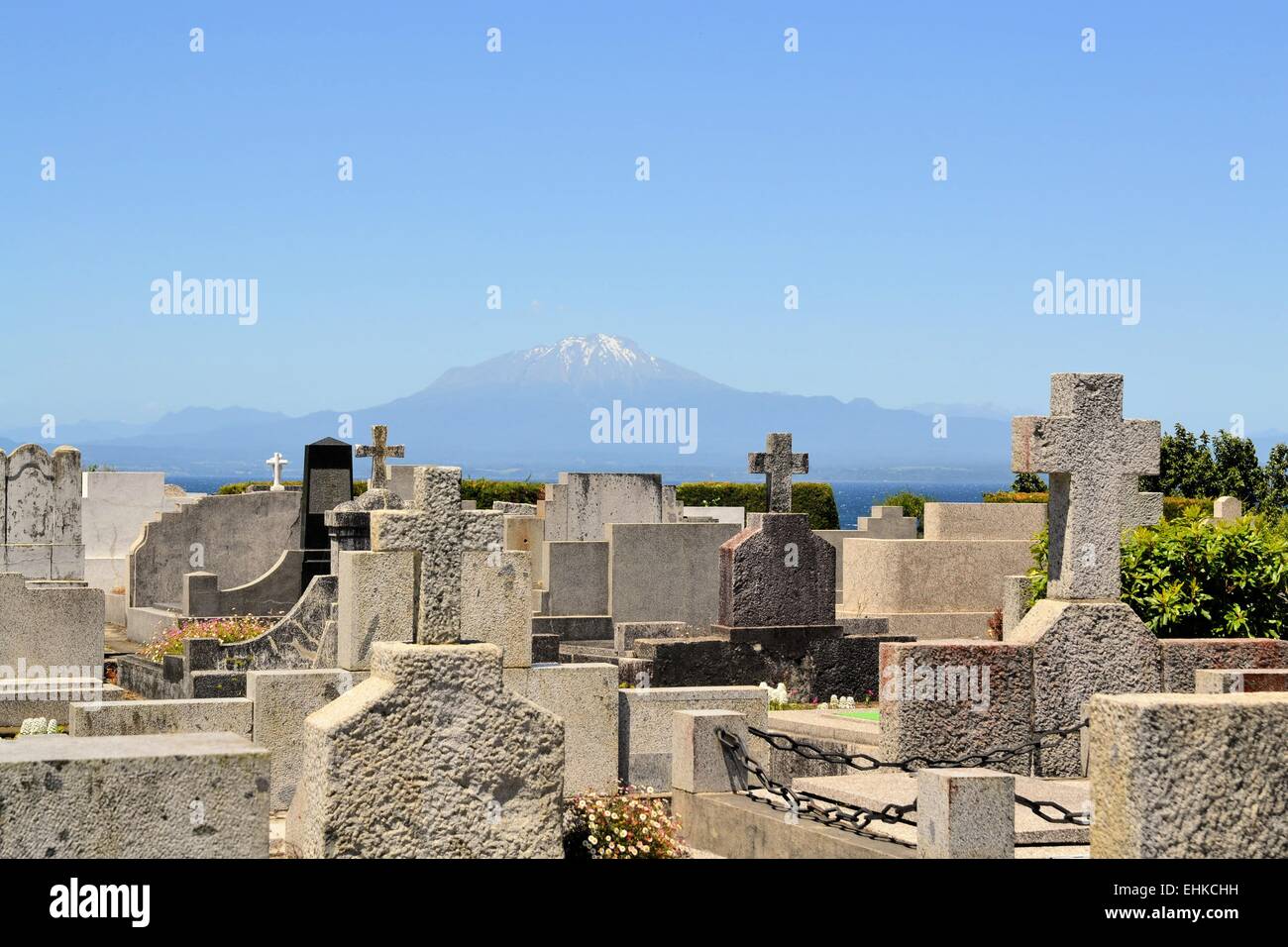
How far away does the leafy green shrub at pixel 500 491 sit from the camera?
38.9m

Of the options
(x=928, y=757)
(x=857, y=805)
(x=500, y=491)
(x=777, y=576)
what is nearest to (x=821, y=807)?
(x=857, y=805)

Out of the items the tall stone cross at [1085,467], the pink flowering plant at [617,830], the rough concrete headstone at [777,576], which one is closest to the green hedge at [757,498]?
the rough concrete headstone at [777,576]

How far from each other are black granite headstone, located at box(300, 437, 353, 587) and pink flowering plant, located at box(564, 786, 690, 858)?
42.2 ft

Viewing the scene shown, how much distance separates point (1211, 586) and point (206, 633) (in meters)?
10.4

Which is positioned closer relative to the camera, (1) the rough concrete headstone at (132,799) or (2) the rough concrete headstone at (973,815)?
(1) the rough concrete headstone at (132,799)

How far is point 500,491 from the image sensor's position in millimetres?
40000

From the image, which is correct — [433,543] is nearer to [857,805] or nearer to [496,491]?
[857,805]

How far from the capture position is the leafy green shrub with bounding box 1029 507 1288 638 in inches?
465

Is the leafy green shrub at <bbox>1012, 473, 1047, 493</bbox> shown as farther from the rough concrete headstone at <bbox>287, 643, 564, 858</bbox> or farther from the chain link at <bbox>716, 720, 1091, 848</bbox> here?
the rough concrete headstone at <bbox>287, 643, 564, 858</bbox>

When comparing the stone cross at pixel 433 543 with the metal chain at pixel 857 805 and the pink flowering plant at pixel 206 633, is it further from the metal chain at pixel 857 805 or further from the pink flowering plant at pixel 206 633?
the pink flowering plant at pixel 206 633

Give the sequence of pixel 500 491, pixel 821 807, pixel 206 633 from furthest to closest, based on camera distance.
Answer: pixel 500 491, pixel 206 633, pixel 821 807

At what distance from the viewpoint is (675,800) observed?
30.4ft

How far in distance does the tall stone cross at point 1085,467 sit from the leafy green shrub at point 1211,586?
2218mm
